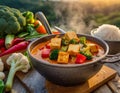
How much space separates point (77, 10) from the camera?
4.68 m

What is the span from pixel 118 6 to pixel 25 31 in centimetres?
360

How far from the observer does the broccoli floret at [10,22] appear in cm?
199

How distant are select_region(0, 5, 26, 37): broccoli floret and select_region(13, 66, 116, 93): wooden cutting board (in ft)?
1.74

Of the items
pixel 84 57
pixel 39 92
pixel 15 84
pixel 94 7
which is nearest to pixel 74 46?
pixel 84 57

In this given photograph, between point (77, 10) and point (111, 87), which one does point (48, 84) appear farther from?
point (77, 10)

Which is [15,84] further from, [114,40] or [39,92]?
[114,40]

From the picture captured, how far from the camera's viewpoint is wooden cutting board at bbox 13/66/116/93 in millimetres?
1383

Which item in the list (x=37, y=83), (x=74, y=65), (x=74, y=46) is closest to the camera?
(x=74, y=65)

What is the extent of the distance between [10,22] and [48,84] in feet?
2.59

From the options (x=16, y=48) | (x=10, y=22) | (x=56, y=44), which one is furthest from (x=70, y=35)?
(x=10, y=22)

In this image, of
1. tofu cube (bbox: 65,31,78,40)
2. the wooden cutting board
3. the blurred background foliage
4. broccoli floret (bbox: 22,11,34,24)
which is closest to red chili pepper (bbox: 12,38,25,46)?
broccoli floret (bbox: 22,11,34,24)

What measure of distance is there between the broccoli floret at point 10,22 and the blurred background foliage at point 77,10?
1.92 metres

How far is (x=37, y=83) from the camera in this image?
146 cm

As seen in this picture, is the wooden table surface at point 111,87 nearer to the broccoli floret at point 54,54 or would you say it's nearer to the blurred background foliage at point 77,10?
the broccoli floret at point 54,54
